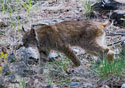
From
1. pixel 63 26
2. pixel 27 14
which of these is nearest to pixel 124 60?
pixel 63 26

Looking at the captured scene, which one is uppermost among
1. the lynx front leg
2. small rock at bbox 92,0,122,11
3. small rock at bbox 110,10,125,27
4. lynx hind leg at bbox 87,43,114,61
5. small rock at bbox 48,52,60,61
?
small rock at bbox 92,0,122,11

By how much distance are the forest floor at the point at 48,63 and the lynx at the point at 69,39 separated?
28 cm


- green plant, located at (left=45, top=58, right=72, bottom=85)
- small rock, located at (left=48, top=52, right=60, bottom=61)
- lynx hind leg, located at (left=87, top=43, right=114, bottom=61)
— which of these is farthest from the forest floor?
lynx hind leg, located at (left=87, top=43, right=114, bottom=61)

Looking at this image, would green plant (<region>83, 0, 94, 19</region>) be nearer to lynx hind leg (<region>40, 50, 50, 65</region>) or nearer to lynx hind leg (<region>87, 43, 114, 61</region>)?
lynx hind leg (<region>87, 43, 114, 61</region>)

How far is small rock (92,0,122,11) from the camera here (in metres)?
10.6

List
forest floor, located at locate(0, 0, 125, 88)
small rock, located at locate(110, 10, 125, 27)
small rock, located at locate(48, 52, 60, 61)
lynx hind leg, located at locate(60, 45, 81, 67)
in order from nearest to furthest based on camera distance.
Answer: forest floor, located at locate(0, 0, 125, 88) < lynx hind leg, located at locate(60, 45, 81, 67) < small rock, located at locate(48, 52, 60, 61) < small rock, located at locate(110, 10, 125, 27)

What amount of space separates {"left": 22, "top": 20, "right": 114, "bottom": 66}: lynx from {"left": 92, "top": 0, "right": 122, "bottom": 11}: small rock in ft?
8.44

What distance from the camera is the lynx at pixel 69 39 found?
791cm

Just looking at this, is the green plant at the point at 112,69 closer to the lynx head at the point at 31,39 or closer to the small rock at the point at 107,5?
the lynx head at the point at 31,39

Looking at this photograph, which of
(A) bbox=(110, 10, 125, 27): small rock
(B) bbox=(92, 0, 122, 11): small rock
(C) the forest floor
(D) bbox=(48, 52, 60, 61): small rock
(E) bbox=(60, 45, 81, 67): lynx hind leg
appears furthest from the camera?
(B) bbox=(92, 0, 122, 11): small rock

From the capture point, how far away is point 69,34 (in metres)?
8.19

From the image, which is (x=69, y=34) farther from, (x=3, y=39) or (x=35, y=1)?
(x=35, y=1)

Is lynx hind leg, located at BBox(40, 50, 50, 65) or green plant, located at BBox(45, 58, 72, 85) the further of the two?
lynx hind leg, located at BBox(40, 50, 50, 65)

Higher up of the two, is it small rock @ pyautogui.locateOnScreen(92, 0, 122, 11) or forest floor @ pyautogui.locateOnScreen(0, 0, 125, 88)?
small rock @ pyautogui.locateOnScreen(92, 0, 122, 11)
